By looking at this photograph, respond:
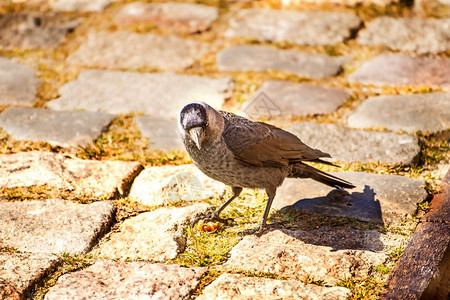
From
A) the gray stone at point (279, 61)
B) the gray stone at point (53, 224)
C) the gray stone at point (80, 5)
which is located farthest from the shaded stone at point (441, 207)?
the gray stone at point (80, 5)

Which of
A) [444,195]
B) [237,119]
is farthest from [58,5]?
[444,195]

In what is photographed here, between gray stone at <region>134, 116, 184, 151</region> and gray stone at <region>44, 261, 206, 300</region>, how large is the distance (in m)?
1.54

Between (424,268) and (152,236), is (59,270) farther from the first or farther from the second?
(424,268)

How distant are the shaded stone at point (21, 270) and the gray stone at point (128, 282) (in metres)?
0.13

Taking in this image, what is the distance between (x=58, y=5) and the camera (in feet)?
22.1

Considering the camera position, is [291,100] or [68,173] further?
[291,100]

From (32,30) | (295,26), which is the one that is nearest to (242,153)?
(295,26)

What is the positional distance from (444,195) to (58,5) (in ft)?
17.0

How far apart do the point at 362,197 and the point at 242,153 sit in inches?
34.5

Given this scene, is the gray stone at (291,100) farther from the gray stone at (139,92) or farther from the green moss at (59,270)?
the green moss at (59,270)

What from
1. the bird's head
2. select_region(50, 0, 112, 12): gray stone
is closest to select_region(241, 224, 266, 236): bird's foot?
the bird's head

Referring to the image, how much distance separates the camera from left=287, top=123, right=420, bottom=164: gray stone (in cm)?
409

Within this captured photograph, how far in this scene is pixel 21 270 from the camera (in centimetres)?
294

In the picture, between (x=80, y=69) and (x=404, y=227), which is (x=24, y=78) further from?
(x=404, y=227)
